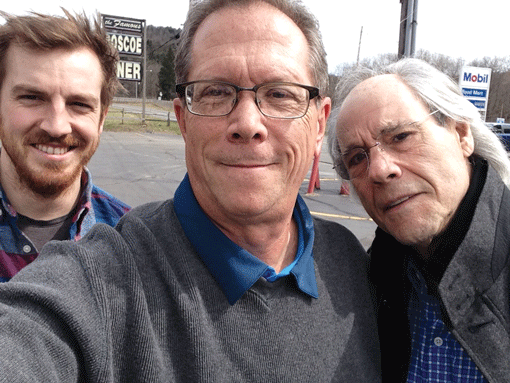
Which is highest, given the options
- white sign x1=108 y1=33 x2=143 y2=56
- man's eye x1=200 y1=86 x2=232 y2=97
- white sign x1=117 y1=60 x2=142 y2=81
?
white sign x1=108 y1=33 x2=143 y2=56

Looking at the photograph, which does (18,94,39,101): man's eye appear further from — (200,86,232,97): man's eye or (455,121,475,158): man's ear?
(455,121,475,158): man's ear

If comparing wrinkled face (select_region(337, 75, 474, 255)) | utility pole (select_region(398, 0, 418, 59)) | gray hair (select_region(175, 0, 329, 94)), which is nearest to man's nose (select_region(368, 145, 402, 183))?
wrinkled face (select_region(337, 75, 474, 255))

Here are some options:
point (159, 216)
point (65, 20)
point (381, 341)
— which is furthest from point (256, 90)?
point (65, 20)

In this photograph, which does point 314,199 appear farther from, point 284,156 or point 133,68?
point 133,68

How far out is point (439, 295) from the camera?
1.70 meters

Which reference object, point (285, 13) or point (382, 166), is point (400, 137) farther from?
point (285, 13)

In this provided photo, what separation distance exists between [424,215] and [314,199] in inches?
324

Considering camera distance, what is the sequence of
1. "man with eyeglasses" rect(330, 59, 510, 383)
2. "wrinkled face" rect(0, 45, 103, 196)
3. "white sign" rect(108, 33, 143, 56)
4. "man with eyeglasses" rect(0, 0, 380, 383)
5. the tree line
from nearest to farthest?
"man with eyeglasses" rect(0, 0, 380, 383)
"man with eyeglasses" rect(330, 59, 510, 383)
"wrinkled face" rect(0, 45, 103, 196)
the tree line
"white sign" rect(108, 33, 143, 56)

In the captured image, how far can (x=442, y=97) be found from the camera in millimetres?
1937

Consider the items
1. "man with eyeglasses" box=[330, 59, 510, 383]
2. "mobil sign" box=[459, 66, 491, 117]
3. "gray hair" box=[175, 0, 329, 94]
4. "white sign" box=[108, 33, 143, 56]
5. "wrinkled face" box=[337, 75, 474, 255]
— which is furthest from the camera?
"white sign" box=[108, 33, 143, 56]

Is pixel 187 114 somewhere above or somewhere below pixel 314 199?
above

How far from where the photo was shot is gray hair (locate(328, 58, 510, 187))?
1.92m

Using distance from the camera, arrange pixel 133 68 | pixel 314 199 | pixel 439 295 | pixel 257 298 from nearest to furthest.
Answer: pixel 257 298 < pixel 439 295 < pixel 314 199 < pixel 133 68

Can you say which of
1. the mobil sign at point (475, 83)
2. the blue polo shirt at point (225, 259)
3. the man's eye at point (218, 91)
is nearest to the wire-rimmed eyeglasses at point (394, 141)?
the blue polo shirt at point (225, 259)
